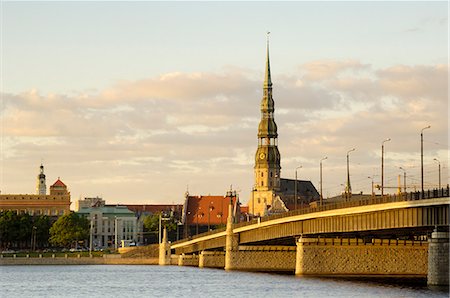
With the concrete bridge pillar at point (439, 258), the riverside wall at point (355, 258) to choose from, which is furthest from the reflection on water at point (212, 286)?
the riverside wall at point (355, 258)

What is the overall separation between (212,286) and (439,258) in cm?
2892

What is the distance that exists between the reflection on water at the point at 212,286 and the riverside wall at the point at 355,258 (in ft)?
12.8

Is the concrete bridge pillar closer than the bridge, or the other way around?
the concrete bridge pillar

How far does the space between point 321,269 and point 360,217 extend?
75.8 ft

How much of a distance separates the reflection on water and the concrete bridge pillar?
4.52 ft

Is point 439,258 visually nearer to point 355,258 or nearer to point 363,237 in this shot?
point 363,237

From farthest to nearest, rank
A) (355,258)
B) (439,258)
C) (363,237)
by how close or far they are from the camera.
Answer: (355,258) < (363,237) < (439,258)

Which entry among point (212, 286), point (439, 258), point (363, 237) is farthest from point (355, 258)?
point (439, 258)

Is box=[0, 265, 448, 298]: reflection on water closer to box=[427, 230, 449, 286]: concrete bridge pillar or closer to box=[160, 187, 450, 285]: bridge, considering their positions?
box=[427, 230, 449, 286]: concrete bridge pillar

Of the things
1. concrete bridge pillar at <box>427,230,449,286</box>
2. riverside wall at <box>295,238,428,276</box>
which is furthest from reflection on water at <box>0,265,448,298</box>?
riverside wall at <box>295,238,428,276</box>

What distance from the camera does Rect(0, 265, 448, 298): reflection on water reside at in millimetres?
130375

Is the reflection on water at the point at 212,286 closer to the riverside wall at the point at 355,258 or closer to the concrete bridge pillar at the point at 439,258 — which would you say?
the concrete bridge pillar at the point at 439,258

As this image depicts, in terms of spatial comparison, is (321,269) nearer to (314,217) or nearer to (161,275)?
(314,217)

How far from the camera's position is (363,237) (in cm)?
16812
